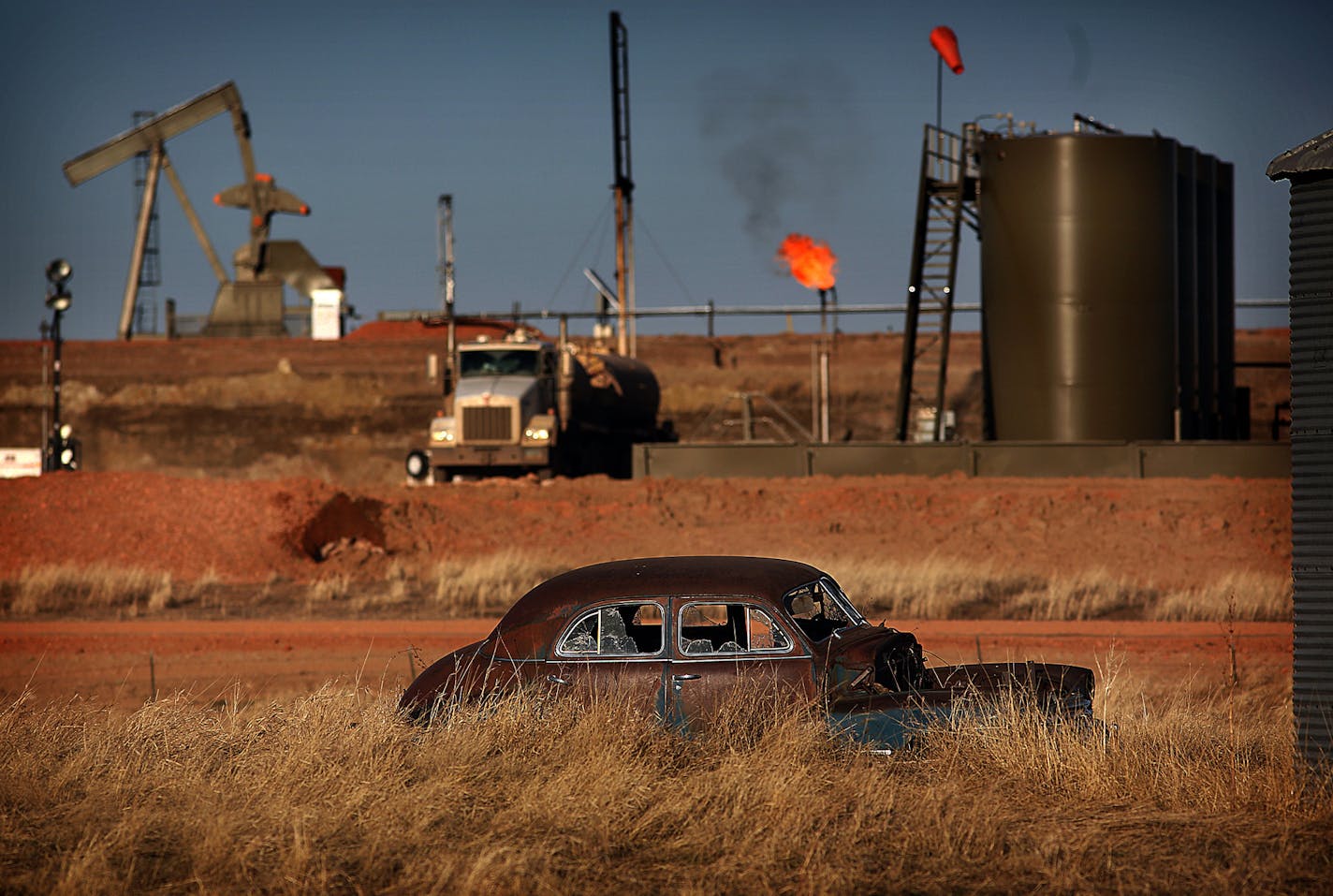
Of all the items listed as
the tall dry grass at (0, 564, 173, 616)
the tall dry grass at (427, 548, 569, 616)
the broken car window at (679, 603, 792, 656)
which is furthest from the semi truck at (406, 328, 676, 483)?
the broken car window at (679, 603, 792, 656)

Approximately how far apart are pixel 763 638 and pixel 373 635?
1178 centimetres

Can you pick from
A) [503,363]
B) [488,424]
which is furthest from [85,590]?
[503,363]

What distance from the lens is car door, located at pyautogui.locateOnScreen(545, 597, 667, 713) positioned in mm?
8219

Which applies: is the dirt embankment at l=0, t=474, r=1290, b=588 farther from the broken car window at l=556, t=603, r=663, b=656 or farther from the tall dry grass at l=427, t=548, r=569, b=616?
the broken car window at l=556, t=603, r=663, b=656

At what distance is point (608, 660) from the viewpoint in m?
8.34

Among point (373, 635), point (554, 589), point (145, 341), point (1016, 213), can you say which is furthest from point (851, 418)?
point (554, 589)

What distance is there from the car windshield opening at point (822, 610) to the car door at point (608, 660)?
945 millimetres

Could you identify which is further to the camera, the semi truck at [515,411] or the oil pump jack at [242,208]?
the oil pump jack at [242,208]

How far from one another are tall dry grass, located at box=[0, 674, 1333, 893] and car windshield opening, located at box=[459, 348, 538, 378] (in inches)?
1054

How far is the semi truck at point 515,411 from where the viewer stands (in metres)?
34.4

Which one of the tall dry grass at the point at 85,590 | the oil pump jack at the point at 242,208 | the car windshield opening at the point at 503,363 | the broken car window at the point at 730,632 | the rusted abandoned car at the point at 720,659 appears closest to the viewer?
the rusted abandoned car at the point at 720,659

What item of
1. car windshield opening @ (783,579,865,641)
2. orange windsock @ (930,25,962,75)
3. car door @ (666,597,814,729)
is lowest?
car door @ (666,597,814,729)

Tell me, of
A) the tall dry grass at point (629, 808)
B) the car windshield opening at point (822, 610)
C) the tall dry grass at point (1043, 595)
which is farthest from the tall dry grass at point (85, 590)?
the car windshield opening at point (822, 610)

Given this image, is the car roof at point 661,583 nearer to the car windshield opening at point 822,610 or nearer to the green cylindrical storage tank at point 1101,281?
the car windshield opening at point 822,610
